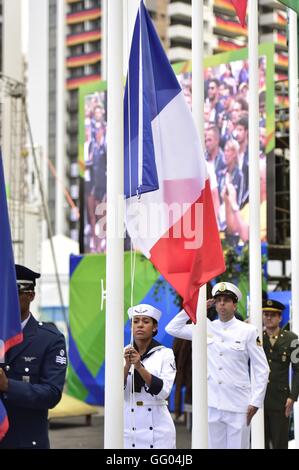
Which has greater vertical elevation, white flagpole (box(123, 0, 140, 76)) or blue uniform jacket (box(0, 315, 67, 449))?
white flagpole (box(123, 0, 140, 76))

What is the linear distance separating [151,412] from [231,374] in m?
1.67

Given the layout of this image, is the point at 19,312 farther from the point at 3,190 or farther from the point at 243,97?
the point at 243,97

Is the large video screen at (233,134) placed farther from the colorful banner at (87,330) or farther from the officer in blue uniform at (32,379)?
the officer in blue uniform at (32,379)

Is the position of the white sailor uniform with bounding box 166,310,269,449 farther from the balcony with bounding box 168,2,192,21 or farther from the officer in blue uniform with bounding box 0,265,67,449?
the balcony with bounding box 168,2,192,21

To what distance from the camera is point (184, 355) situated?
13.9 m

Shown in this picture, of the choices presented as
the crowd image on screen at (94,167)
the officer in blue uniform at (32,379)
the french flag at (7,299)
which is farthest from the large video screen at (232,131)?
the french flag at (7,299)

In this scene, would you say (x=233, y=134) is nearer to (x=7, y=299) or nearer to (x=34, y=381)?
(x=34, y=381)

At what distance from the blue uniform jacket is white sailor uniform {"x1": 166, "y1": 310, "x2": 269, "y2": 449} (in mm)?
2516

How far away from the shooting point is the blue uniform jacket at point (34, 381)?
4.73 metres

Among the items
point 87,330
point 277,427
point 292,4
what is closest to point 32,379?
point 292,4

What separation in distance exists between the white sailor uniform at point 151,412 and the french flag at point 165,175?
1.14 ft

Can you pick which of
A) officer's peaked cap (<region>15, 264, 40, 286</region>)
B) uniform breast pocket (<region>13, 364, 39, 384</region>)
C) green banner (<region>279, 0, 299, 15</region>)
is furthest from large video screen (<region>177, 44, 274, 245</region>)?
uniform breast pocket (<region>13, 364, 39, 384</region>)

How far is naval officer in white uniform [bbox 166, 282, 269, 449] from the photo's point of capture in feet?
24.4

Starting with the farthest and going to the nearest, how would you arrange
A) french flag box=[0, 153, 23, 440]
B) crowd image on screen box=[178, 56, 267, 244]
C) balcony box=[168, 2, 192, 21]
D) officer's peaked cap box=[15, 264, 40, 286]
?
balcony box=[168, 2, 192, 21], crowd image on screen box=[178, 56, 267, 244], officer's peaked cap box=[15, 264, 40, 286], french flag box=[0, 153, 23, 440]
